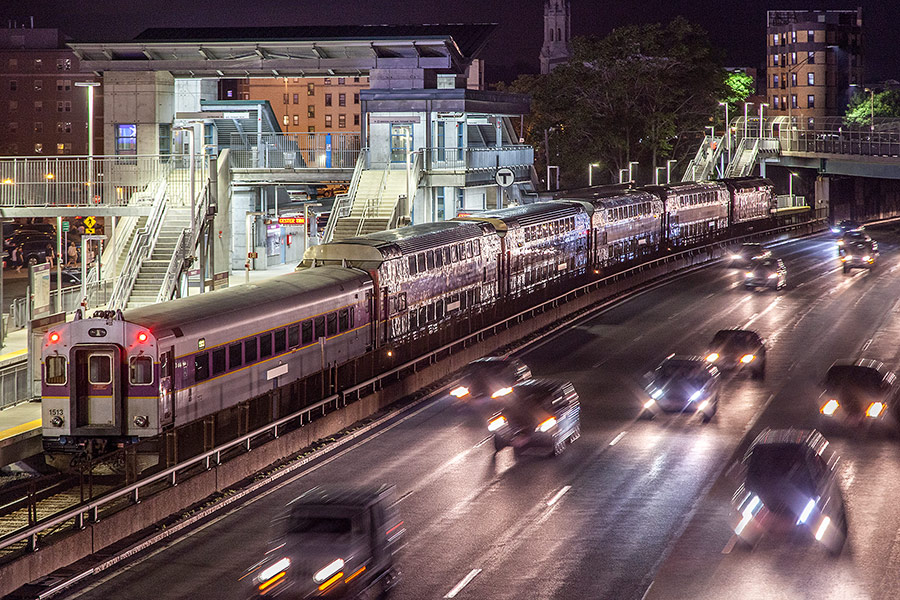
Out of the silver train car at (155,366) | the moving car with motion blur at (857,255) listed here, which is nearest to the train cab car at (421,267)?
the silver train car at (155,366)

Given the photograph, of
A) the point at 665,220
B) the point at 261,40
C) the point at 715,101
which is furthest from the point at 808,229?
the point at 261,40

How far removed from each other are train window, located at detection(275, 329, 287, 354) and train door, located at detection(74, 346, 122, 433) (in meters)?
5.64

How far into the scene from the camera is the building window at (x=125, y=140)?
56.1 meters

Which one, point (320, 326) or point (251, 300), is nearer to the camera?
point (251, 300)

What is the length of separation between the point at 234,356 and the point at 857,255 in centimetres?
5013

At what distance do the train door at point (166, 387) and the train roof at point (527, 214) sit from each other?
25127 millimetres

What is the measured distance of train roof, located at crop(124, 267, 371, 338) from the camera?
2786 centimetres

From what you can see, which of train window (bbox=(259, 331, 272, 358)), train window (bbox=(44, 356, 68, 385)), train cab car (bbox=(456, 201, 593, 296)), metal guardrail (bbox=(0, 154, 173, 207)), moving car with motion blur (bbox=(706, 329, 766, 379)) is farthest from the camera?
train cab car (bbox=(456, 201, 593, 296))

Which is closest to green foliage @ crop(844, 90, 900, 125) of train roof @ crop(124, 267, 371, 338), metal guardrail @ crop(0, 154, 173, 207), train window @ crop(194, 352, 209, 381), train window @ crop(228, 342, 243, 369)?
metal guardrail @ crop(0, 154, 173, 207)

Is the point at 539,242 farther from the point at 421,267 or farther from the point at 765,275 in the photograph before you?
the point at 421,267

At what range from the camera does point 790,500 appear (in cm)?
2262

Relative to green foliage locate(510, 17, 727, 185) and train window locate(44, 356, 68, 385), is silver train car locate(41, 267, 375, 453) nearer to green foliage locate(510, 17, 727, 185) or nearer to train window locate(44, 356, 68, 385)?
train window locate(44, 356, 68, 385)

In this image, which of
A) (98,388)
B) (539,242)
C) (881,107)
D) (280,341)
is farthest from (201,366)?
(881,107)

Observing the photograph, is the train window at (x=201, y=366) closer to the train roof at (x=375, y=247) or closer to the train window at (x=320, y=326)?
the train window at (x=320, y=326)
